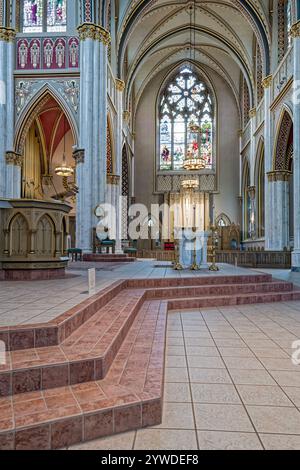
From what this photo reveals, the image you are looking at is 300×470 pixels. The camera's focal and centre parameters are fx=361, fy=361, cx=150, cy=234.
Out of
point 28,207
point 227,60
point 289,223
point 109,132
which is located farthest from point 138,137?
point 28,207

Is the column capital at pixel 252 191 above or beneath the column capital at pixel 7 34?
beneath

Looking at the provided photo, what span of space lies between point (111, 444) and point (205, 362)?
59.3 inches

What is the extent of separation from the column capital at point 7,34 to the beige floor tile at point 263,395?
13.9 meters

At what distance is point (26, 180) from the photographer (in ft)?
50.6

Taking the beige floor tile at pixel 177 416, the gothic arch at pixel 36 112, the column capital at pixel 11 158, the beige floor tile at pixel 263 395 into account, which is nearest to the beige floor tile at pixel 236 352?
the beige floor tile at pixel 263 395

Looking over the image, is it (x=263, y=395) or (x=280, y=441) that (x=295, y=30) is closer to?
(x=263, y=395)

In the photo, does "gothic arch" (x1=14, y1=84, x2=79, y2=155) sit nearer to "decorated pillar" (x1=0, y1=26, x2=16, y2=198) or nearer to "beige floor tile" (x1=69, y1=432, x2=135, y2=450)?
"decorated pillar" (x1=0, y1=26, x2=16, y2=198)

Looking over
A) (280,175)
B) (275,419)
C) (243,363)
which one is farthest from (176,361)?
(280,175)

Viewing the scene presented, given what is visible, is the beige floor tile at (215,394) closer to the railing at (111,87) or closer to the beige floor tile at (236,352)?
the beige floor tile at (236,352)

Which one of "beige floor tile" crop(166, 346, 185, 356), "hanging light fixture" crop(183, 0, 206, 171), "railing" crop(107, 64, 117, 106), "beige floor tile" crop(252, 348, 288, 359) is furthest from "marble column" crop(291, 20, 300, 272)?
"beige floor tile" crop(166, 346, 185, 356)

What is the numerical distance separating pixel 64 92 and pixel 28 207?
7.94 meters

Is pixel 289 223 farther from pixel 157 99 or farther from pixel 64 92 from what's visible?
pixel 157 99

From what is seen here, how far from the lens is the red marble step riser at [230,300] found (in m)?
5.98

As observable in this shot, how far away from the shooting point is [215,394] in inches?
105
